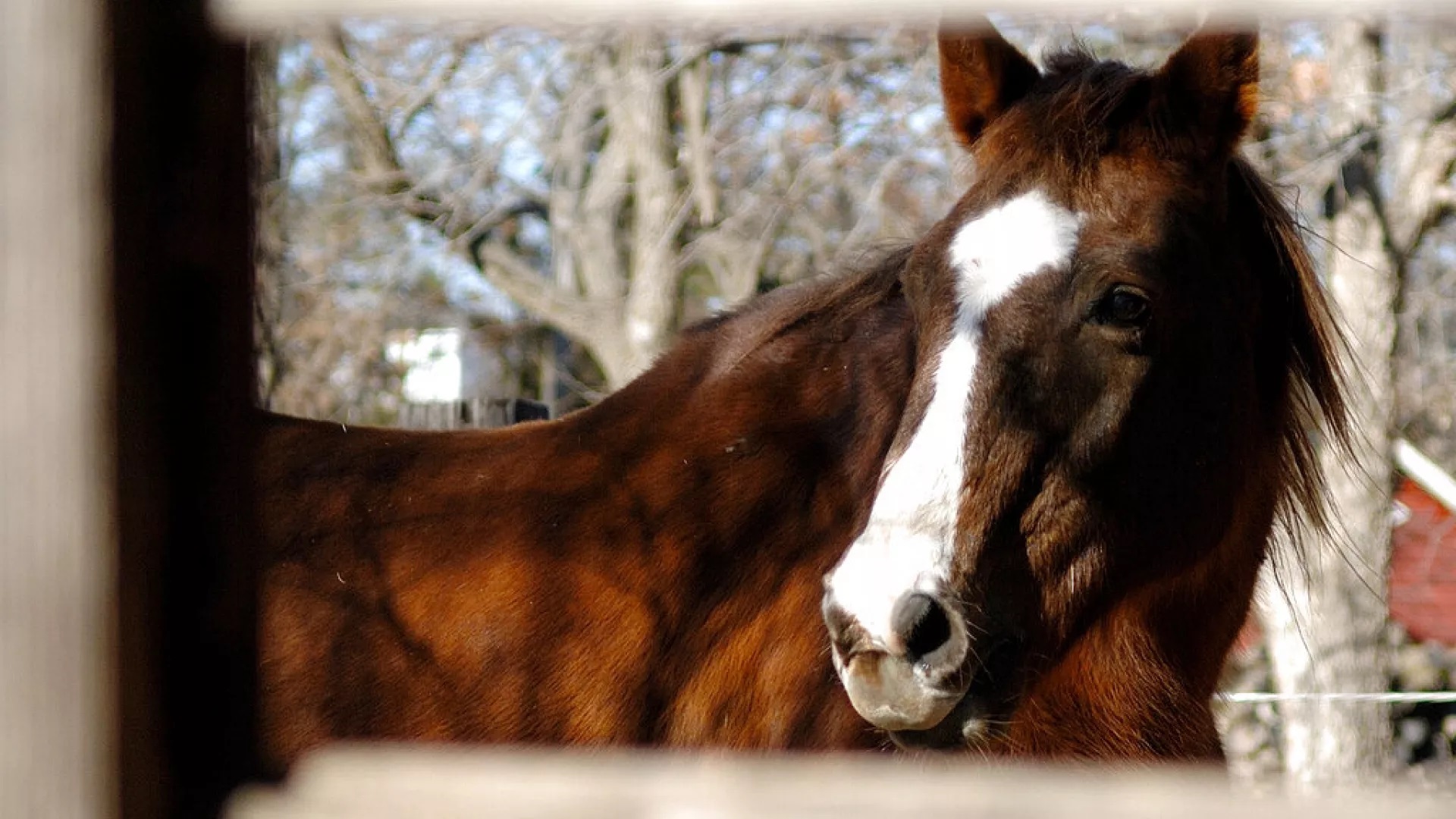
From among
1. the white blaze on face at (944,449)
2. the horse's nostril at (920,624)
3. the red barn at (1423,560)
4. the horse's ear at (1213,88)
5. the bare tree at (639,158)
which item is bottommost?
the red barn at (1423,560)

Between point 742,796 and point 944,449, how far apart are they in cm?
136

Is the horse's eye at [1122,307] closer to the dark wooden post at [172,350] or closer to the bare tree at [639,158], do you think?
the dark wooden post at [172,350]

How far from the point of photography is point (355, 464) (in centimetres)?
318

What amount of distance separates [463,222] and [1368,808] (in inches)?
287

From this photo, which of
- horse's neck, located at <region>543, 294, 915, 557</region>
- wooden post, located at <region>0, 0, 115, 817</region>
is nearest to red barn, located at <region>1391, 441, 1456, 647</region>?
horse's neck, located at <region>543, 294, 915, 557</region>

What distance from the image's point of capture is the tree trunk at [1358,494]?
18.7 ft

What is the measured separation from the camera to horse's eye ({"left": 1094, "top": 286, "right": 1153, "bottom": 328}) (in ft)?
8.29

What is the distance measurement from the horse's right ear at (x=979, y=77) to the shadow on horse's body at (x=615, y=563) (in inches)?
14.2

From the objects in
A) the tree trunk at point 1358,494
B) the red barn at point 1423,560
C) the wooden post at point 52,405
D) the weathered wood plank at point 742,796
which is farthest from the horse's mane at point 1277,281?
the red barn at point 1423,560

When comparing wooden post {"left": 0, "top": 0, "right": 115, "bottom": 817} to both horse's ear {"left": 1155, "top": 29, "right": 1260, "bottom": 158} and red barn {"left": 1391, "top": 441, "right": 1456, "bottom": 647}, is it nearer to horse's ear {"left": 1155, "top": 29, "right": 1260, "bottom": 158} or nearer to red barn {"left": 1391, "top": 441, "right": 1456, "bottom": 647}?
horse's ear {"left": 1155, "top": 29, "right": 1260, "bottom": 158}

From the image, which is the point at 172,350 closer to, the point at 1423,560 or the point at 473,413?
the point at 473,413

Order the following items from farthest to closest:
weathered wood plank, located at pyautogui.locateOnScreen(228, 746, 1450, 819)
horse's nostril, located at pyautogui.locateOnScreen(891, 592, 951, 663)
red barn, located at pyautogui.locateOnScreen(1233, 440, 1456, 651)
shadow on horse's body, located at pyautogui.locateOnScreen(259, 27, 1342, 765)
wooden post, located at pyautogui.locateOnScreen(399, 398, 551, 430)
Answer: red barn, located at pyautogui.locateOnScreen(1233, 440, 1456, 651), wooden post, located at pyautogui.locateOnScreen(399, 398, 551, 430), shadow on horse's body, located at pyautogui.locateOnScreen(259, 27, 1342, 765), horse's nostril, located at pyautogui.locateOnScreen(891, 592, 951, 663), weathered wood plank, located at pyautogui.locateOnScreen(228, 746, 1450, 819)

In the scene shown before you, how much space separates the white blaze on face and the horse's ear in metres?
0.38

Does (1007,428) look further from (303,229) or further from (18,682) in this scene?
(303,229)
